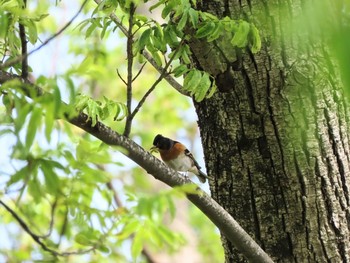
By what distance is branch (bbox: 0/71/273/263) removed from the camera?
1663mm

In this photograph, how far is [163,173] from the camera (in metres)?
1.73

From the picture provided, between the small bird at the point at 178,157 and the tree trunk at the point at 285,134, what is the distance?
1.36m

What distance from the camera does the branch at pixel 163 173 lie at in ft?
5.46

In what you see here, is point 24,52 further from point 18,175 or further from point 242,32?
point 242,32

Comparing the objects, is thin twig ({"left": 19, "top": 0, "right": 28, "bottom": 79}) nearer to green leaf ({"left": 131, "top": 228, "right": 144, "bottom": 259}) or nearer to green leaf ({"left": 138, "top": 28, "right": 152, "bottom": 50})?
green leaf ({"left": 138, "top": 28, "right": 152, "bottom": 50})

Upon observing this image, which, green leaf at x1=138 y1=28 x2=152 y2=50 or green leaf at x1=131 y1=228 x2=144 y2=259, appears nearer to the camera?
green leaf at x1=138 y1=28 x2=152 y2=50

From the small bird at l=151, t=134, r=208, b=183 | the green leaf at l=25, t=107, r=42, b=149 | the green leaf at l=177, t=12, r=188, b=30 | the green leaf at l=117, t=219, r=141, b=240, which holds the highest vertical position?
the small bird at l=151, t=134, r=208, b=183

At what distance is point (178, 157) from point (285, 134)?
148 cm

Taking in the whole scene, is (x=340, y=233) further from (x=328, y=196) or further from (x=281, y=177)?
(x=281, y=177)

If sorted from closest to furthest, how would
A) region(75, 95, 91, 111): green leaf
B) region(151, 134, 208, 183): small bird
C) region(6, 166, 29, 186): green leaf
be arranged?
region(75, 95, 91, 111): green leaf < region(6, 166, 29, 186): green leaf < region(151, 134, 208, 183): small bird

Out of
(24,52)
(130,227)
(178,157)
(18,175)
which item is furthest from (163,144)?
(24,52)

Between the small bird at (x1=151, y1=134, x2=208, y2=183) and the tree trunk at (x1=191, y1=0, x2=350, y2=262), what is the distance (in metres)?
1.36

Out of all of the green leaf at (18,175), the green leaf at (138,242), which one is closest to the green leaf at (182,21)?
the green leaf at (18,175)

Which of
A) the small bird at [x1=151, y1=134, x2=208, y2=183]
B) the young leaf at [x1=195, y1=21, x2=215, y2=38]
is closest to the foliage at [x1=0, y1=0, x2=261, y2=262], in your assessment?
the young leaf at [x1=195, y1=21, x2=215, y2=38]
